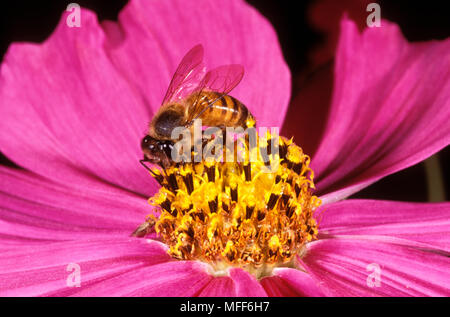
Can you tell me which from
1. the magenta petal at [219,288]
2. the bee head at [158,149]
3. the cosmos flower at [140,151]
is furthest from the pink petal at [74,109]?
the magenta petal at [219,288]

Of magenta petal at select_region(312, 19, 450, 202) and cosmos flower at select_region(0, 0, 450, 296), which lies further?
magenta petal at select_region(312, 19, 450, 202)

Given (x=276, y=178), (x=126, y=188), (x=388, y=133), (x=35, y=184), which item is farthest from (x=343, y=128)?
(x=35, y=184)

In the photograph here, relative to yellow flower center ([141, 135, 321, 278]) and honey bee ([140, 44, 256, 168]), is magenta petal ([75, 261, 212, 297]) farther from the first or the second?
honey bee ([140, 44, 256, 168])

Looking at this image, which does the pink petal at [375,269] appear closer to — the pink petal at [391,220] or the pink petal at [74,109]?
the pink petal at [391,220]

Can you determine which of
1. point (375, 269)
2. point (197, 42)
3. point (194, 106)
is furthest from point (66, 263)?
point (197, 42)

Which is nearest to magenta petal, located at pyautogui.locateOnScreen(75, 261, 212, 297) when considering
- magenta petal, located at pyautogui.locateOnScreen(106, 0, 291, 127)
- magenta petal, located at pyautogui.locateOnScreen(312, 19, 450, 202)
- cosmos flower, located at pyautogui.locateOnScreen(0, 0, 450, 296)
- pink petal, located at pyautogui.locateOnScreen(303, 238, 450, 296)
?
cosmos flower, located at pyautogui.locateOnScreen(0, 0, 450, 296)

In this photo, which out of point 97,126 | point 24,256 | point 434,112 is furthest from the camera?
point 97,126

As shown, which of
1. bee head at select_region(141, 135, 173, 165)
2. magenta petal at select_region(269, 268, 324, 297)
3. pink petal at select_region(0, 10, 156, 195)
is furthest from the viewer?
pink petal at select_region(0, 10, 156, 195)

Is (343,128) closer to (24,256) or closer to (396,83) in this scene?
(396,83)
